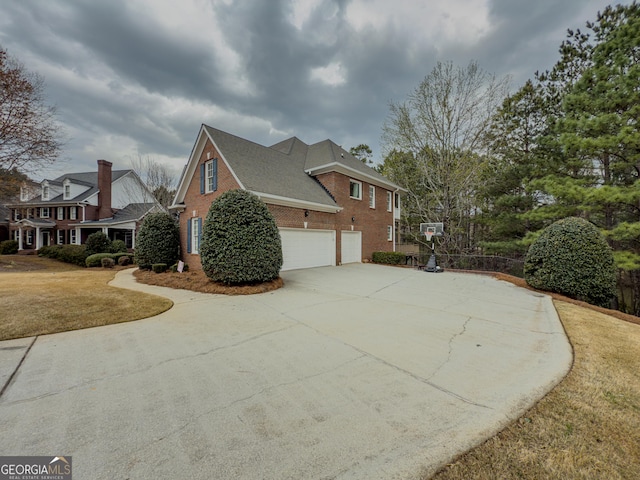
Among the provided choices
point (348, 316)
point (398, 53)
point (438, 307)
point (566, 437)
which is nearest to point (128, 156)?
point (398, 53)

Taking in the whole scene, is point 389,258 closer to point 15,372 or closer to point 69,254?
point 15,372

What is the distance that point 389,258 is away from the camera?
54.4 feet

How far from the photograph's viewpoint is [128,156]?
61.2ft

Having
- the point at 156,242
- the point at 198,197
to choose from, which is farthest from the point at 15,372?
the point at 198,197

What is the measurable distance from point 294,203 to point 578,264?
1003 cm

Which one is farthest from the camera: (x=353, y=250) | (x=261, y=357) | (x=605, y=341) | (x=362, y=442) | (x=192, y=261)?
(x=353, y=250)

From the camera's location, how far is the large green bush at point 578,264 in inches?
299

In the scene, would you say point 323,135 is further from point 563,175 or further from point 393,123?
point 563,175

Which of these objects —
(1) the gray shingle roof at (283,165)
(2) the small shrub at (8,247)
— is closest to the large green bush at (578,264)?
(1) the gray shingle roof at (283,165)

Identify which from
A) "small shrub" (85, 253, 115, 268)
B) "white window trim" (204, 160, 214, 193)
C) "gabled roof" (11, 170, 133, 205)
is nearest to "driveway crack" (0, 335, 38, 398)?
"white window trim" (204, 160, 214, 193)

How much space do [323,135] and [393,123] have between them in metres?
5.58

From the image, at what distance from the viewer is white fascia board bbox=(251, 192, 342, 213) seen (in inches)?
424

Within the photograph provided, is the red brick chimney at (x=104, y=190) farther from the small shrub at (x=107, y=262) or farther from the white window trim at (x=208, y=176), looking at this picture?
the white window trim at (x=208, y=176)

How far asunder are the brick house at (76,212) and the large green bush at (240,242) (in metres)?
18.4
